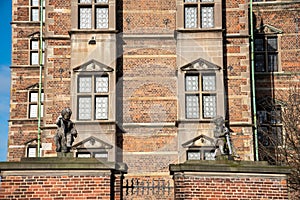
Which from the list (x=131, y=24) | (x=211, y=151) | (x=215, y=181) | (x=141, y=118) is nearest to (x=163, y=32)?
(x=131, y=24)

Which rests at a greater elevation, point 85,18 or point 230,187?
point 85,18

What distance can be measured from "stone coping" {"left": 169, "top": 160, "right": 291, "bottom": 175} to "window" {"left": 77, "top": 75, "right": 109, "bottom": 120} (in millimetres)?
7964

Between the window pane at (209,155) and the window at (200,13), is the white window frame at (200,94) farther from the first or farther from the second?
the window at (200,13)

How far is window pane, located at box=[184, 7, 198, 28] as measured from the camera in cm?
2298

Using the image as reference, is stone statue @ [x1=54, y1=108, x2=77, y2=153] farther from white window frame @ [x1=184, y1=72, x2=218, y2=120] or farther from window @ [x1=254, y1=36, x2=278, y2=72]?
window @ [x1=254, y1=36, x2=278, y2=72]

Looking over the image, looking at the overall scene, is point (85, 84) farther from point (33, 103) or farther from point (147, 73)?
point (33, 103)

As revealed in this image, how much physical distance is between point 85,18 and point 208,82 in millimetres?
4857

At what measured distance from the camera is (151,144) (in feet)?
73.2

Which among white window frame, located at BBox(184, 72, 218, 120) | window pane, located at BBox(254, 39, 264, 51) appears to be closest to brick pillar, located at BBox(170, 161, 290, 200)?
white window frame, located at BBox(184, 72, 218, 120)

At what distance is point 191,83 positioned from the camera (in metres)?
22.4

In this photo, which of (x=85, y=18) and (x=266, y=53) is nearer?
(x=85, y=18)

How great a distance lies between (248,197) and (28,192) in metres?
4.86

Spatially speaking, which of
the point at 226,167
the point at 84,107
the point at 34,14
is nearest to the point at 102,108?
the point at 84,107

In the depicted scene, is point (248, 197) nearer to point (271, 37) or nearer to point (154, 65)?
point (154, 65)
